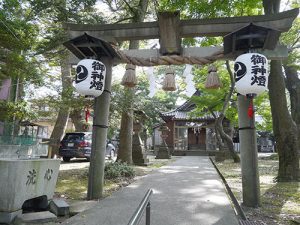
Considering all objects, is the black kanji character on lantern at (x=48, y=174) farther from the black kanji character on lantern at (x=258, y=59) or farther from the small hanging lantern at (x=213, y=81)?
the black kanji character on lantern at (x=258, y=59)

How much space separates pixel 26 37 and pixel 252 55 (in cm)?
821

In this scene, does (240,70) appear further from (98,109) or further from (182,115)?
(182,115)

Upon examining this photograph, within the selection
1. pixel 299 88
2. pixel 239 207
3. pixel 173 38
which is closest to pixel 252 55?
pixel 173 38

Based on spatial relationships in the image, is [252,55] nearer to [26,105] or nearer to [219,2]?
[219,2]

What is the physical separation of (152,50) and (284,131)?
5.27 m

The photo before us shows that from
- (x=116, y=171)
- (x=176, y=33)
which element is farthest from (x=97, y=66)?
(x=116, y=171)

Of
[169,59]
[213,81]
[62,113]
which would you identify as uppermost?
[169,59]

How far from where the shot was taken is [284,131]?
9.21m

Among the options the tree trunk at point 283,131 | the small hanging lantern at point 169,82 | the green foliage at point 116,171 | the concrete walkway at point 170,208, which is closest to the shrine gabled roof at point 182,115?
the green foliage at point 116,171

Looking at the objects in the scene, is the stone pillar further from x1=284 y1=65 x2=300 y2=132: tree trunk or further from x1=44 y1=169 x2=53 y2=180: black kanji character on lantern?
x1=284 y1=65 x2=300 y2=132: tree trunk

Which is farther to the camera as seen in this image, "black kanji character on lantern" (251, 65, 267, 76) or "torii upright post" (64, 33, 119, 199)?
"torii upright post" (64, 33, 119, 199)

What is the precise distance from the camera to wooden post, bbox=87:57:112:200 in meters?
6.62

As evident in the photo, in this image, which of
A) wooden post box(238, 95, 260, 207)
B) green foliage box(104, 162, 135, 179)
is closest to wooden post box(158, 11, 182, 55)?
wooden post box(238, 95, 260, 207)

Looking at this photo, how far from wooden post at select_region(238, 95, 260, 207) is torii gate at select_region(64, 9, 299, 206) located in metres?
0.04
